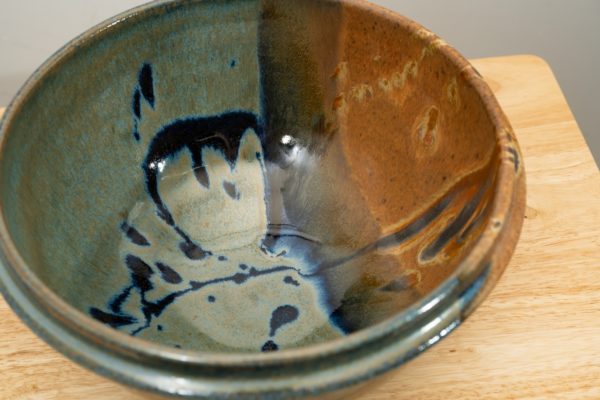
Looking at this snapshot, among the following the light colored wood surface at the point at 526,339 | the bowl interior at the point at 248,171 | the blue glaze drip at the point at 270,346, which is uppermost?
the bowl interior at the point at 248,171

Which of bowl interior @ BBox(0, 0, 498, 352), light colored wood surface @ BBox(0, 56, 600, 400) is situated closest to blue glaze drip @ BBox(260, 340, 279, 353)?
bowl interior @ BBox(0, 0, 498, 352)

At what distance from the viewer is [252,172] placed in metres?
0.96

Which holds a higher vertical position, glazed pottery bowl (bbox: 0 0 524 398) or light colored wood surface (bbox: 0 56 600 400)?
glazed pottery bowl (bbox: 0 0 524 398)

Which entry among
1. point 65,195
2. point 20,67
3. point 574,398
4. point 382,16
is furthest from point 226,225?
point 20,67

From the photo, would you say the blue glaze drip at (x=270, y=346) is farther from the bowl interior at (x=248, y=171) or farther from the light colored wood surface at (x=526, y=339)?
the light colored wood surface at (x=526, y=339)

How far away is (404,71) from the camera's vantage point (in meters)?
0.83

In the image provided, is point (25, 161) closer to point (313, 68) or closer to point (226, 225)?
point (226, 225)

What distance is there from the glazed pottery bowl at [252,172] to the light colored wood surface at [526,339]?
8cm

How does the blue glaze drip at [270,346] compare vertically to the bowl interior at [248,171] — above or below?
below

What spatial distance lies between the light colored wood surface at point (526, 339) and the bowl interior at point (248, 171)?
8 cm

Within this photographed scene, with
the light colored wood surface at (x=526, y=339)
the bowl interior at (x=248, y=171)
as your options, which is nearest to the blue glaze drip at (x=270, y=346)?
the bowl interior at (x=248, y=171)

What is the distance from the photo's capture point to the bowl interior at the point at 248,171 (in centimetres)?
77

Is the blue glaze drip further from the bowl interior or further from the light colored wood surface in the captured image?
the light colored wood surface

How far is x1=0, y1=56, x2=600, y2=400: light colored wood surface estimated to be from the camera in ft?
2.48
